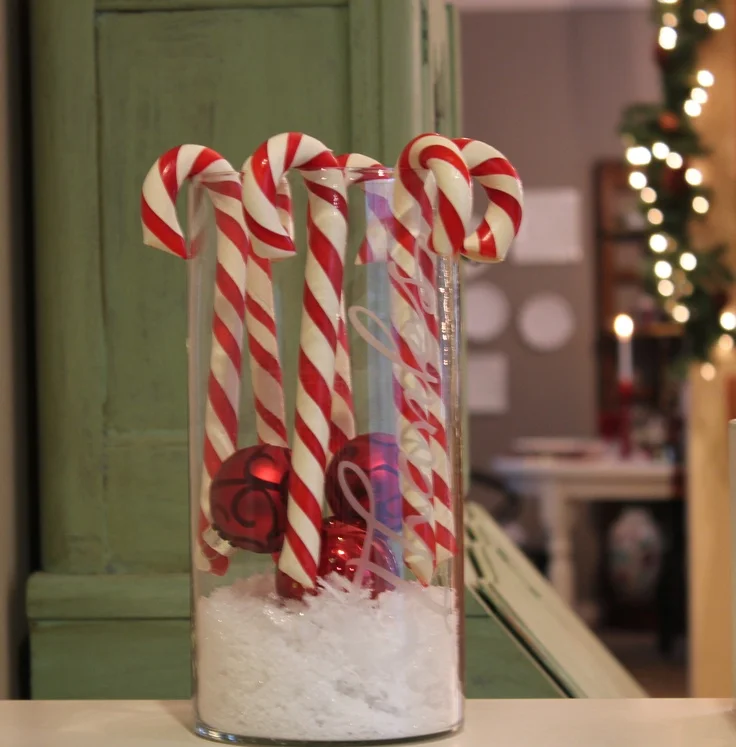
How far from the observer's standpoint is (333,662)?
66cm

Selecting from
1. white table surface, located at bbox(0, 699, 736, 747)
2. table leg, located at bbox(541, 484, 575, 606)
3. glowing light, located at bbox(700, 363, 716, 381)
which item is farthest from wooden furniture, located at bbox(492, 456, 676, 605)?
white table surface, located at bbox(0, 699, 736, 747)

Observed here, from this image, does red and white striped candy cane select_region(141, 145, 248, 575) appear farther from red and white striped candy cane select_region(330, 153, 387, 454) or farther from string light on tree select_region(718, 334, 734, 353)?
string light on tree select_region(718, 334, 734, 353)

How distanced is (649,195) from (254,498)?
286 cm

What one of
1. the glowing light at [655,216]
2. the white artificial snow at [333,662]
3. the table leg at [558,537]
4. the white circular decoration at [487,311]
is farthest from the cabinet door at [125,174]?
the white circular decoration at [487,311]

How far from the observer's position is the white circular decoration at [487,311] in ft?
18.1

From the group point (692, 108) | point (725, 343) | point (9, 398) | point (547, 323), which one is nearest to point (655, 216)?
point (692, 108)

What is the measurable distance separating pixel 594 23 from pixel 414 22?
480 cm

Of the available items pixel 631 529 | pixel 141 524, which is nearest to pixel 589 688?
pixel 141 524

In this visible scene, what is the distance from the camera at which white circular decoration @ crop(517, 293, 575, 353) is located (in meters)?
5.48

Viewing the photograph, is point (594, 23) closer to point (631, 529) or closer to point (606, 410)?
point (606, 410)

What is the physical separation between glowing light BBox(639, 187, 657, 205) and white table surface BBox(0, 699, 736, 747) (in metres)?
2.70

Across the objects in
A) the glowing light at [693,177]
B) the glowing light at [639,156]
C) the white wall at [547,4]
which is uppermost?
the white wall at [547,4]

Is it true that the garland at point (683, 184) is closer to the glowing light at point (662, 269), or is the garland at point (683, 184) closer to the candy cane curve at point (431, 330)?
the glowing light at point (662, 269)

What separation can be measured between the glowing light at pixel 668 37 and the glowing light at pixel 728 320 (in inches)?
29.6
